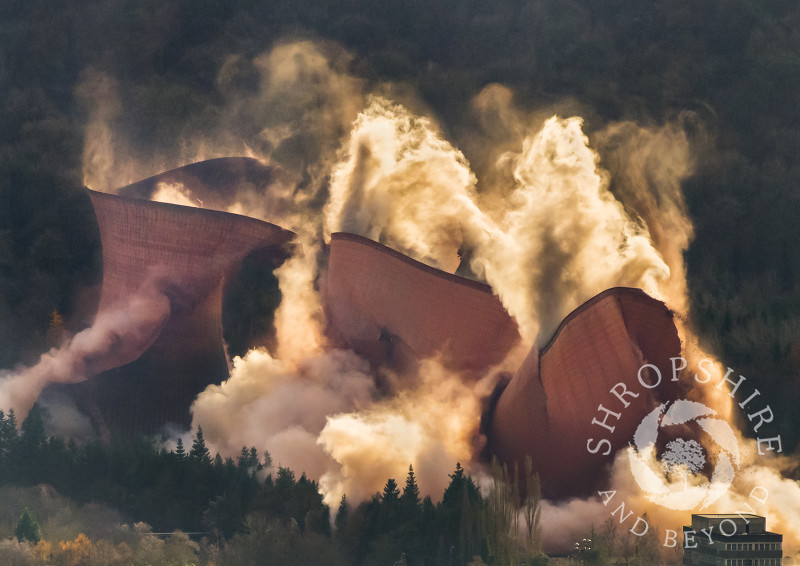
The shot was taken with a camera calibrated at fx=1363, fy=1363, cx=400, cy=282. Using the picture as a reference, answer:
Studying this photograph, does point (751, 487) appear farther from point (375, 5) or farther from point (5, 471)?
point (375, 5)

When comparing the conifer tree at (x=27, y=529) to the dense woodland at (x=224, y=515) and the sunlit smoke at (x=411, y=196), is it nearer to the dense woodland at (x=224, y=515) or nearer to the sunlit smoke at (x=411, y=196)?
the dense woodland at (x=224, y=515)

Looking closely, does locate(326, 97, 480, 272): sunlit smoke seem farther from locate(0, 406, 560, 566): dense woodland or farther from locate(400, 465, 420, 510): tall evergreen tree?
locate(400, 465, 420, 510): tall evergreen tree

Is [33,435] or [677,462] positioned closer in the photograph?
[677,462]

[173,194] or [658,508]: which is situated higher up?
[173,194]

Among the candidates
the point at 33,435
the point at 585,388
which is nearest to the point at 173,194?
the point at 33,435

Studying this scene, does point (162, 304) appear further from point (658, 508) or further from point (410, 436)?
point (658, 508)

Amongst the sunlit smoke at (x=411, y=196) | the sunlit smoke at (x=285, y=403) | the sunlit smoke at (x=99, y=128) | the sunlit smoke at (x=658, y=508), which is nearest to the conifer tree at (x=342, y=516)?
the sunlit smoke at (x=285, y=403)

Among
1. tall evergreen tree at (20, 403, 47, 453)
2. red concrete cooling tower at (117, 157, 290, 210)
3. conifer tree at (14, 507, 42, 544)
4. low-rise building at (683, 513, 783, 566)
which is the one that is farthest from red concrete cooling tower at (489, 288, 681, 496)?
red concrete cooling tower at (117, 157, 290, 210)
